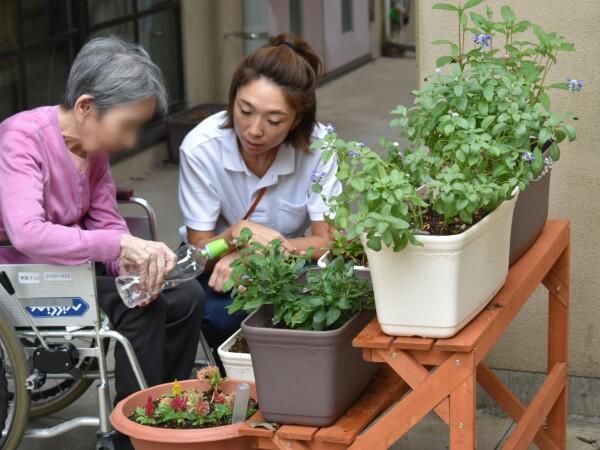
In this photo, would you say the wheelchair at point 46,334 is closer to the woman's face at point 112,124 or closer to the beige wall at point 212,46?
the woman's face at point 112,124

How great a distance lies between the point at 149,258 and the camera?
3.37 metres

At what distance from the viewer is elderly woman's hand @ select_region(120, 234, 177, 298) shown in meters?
3.37

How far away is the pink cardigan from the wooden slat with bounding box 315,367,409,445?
806mm

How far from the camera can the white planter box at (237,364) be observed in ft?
10.5

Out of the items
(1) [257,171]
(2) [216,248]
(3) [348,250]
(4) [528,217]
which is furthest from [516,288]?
(1) [257,171]

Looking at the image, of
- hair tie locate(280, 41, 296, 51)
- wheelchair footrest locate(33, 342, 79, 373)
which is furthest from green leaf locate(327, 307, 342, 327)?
hair tie locate(280, 41, 296, 51)

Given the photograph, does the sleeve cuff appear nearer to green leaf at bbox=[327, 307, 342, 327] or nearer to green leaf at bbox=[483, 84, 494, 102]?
green leaf at bbox=[327, 307, 342, 327]

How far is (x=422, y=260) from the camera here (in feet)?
8.86

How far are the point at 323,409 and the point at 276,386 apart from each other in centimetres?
12

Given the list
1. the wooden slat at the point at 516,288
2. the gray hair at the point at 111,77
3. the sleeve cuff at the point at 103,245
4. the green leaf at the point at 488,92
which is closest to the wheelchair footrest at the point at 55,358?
the sleeve cuff at the point at 103,245

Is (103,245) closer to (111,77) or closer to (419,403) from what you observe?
(111,77)

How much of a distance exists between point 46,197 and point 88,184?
22 centimetres

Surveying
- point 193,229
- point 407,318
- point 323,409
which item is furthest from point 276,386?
point 193,229

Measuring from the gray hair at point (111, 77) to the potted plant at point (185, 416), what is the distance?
0.81 m
